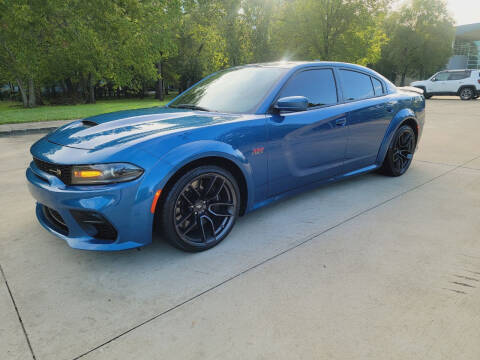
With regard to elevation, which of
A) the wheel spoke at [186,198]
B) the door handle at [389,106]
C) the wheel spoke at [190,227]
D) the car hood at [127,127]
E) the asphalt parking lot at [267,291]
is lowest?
the asphalt parking lot at [267,291]

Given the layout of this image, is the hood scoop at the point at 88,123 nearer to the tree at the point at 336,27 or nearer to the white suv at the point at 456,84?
the white suv at the point at 456,84

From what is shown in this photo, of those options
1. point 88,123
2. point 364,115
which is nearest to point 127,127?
point 88,123

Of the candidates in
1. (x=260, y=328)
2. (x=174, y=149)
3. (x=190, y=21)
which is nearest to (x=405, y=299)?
(x=260, y=328)

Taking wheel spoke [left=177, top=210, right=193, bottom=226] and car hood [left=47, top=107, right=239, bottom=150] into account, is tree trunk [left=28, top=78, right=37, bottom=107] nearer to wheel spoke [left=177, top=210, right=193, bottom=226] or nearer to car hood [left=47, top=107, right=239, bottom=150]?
car hood [left=47, top=107, right=239, bottom=150]

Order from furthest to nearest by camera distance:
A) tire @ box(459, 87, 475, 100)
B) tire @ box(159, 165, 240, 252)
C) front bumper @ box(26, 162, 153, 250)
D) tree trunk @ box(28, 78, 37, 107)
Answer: tree trunk @ box(28, 78, 37, 107)
tire @ box(459, 87, 475, 100)
tire @ box(159, 165, 240, 252)
front bumper @ box(26, 162, 153, 250)

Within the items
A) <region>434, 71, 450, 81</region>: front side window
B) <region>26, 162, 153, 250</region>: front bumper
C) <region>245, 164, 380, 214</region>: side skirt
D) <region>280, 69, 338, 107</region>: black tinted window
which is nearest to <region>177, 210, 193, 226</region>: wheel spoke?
<region>26, 162, 153, 250</region>: front bumper

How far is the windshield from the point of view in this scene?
3.11m

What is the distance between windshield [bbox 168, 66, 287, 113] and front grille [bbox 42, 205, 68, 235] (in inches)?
62.9

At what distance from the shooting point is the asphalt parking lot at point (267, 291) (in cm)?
175

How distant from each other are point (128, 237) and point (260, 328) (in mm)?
1083

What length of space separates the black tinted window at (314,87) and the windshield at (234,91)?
0.16 meters

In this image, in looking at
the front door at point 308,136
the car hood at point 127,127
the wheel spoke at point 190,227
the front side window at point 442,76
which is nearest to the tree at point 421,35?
the front side window at point 442,76

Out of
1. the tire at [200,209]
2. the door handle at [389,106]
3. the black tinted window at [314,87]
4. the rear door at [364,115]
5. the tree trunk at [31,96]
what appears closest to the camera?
the tire at [200,209]

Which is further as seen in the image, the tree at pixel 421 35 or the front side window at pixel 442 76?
the tree at pixel 421 35
